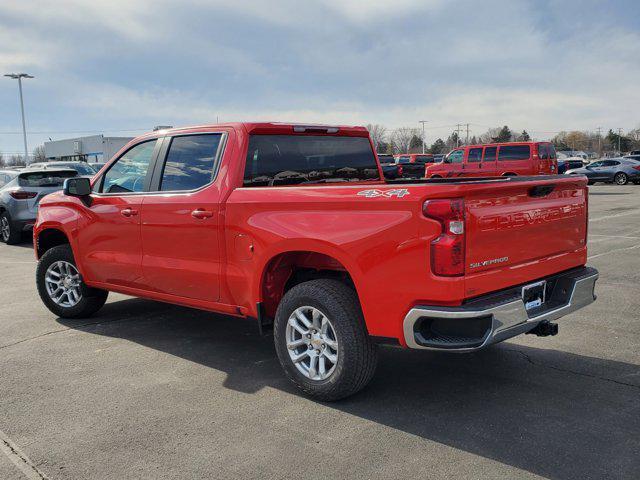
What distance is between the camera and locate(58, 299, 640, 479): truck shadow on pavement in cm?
327

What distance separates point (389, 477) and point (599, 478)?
1040 mm

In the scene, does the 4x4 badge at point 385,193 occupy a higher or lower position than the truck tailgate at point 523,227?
higher

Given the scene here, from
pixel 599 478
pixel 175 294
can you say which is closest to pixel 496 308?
pixel 599 478

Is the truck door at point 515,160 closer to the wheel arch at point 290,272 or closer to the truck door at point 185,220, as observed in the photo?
the truck door at point 185,220

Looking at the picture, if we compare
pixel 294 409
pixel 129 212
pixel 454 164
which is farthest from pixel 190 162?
pixel 454 164

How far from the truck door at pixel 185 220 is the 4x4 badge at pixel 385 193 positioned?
4.50 ft

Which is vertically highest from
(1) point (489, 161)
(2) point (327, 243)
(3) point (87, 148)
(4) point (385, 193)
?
(3) point (87, 148)

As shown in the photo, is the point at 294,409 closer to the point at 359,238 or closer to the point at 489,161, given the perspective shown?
the point at 359,238

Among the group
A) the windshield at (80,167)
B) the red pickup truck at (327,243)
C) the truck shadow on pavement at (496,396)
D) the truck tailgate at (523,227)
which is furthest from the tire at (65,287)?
the windshield at (80,167)

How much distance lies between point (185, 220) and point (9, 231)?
10.1m

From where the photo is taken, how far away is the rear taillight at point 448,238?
11.0 ft

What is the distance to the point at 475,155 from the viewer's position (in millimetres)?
24016

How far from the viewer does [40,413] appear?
394cm

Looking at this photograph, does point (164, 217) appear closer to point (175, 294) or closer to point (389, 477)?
point (175, 294)
